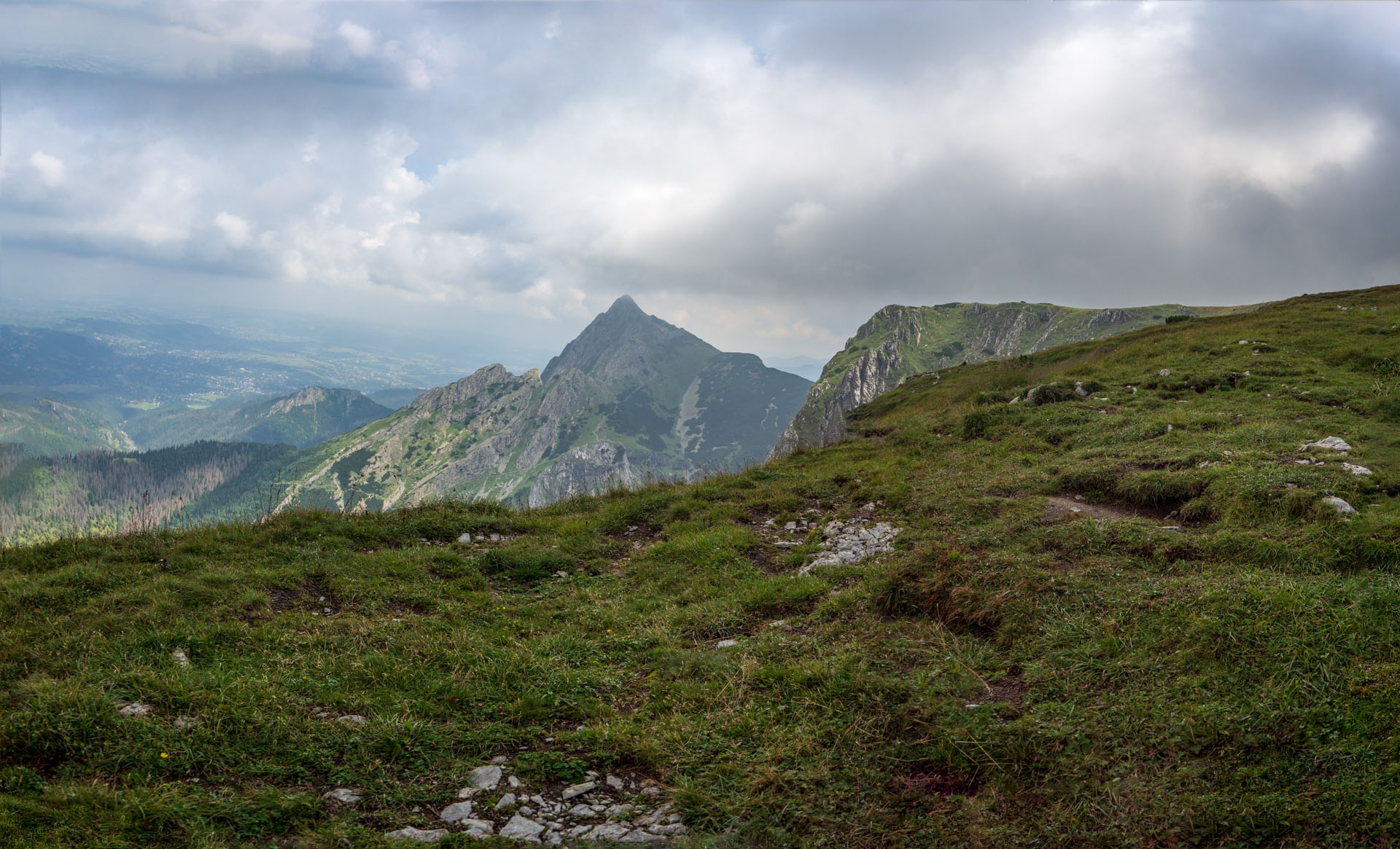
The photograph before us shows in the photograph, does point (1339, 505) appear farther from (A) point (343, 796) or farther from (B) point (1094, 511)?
(A) point (343, 796)

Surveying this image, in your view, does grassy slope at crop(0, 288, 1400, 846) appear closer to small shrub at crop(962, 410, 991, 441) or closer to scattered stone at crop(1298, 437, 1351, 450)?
scattered stone at crop(1298, 437, 1351, 450)

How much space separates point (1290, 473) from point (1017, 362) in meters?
30.6

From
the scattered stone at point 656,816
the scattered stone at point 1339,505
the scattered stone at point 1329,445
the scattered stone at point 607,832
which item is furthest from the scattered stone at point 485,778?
the scattered stone at point 1329,445

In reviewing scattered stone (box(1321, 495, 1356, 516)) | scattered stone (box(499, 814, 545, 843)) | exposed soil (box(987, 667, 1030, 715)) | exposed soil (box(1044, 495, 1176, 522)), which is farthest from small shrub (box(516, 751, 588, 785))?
scattered stone (box(1321, 495, 1356, 516))

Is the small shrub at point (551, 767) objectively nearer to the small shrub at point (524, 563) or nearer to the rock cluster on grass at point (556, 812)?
the rock cluster on grass at point (556, 812)

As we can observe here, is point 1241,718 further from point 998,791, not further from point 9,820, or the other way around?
point 9,820

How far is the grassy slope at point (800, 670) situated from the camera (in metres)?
5.44

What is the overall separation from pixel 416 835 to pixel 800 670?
475 cm

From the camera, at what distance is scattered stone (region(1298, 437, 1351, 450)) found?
516 inches

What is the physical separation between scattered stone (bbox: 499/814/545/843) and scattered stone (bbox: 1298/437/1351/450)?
16874 millimetres

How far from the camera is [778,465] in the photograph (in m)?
23.9

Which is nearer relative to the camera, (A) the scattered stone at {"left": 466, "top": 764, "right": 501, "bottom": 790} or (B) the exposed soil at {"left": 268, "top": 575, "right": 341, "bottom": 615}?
(A) the scattered stone at {"left": 466, "top": 764, "right": 501, "bottom": 790}

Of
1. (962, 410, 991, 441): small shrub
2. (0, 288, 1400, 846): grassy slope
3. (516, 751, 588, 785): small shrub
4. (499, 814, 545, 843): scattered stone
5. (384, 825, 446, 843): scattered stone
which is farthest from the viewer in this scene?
(962, 410, 991, 441): small shrub

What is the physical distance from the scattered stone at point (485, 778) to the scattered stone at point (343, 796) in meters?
1.05
